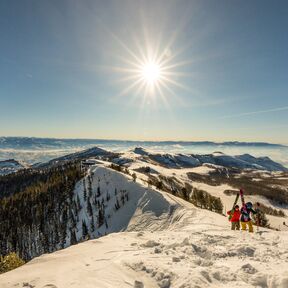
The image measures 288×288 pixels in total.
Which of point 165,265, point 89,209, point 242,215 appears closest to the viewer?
point 165,265

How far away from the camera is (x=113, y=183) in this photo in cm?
8794

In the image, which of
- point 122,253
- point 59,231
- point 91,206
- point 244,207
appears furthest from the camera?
point 59,231

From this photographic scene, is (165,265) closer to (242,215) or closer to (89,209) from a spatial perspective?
(242,215)

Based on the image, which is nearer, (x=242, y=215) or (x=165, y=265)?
(x=165, y=265)

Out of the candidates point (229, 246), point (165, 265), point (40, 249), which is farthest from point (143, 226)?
point (40, 249)

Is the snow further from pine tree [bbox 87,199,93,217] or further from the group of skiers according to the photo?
pine tree [bbox 87,199,93,217]

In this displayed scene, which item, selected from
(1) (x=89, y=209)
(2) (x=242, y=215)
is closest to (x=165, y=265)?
(2) (x=242, y=215)

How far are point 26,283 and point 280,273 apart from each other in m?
10.9

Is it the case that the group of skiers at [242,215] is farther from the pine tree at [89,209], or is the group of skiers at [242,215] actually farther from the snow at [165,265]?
the pine tree at [89,209]

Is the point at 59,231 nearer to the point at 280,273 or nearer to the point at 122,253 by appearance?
the point at 122,253

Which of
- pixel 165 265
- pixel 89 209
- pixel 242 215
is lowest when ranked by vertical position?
pixel 89 209

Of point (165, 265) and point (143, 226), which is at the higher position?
point (165, 265)

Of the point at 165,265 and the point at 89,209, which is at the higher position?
the point at 165,265

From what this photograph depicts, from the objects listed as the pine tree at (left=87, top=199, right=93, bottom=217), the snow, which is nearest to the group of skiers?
the snow
